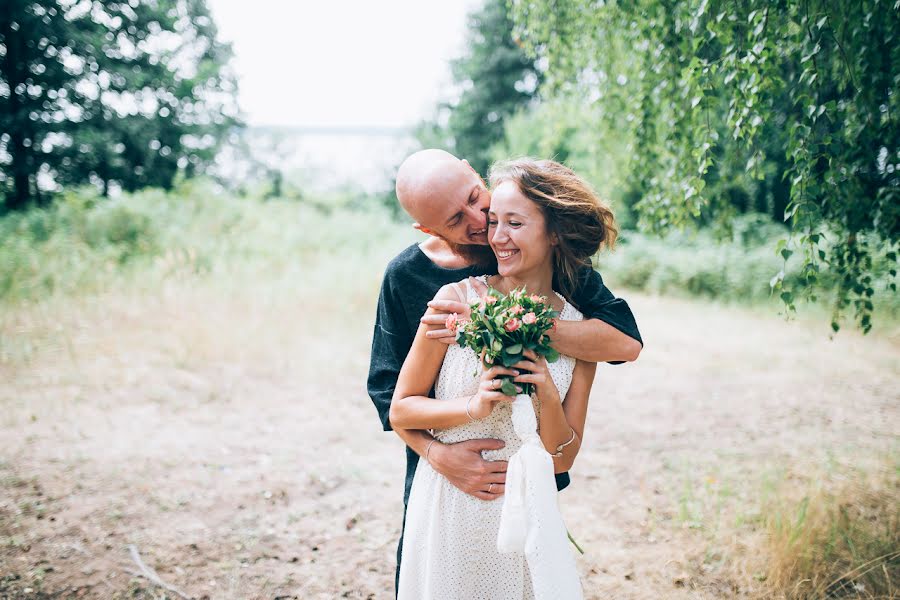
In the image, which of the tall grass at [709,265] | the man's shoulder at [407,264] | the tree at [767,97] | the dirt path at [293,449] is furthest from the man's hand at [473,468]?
the tall grass at [709,265]

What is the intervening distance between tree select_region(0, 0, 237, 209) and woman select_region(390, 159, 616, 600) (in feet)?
56.3

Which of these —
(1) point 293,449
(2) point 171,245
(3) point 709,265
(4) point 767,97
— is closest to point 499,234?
(4) point 767,97

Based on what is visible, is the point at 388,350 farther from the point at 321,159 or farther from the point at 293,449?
the point at 321,159

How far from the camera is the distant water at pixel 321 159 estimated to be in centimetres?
2478

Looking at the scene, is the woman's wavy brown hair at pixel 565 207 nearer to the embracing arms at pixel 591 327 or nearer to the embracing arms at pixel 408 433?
the embracing arms at pixel 591 327

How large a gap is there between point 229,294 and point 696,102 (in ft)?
24.7

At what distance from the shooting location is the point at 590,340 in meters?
1.89

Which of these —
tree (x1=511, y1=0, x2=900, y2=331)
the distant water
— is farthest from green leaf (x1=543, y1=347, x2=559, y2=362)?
the distant water

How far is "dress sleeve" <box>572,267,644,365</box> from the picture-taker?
2.01 metres

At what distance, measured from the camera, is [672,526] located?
3.85 meters

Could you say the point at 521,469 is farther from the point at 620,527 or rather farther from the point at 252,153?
the point at 252,153

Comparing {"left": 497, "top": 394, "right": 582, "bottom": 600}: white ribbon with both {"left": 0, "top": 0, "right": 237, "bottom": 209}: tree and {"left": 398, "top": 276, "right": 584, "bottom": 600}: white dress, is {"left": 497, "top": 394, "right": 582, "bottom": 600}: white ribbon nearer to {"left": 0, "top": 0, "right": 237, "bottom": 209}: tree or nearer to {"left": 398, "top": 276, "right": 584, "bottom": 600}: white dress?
{"left": 398, "top": 276, "right": 584, "bottom": 600}: white dress

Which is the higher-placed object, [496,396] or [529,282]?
[529,282]

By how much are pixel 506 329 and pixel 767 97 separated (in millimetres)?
2072
